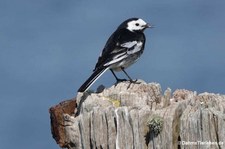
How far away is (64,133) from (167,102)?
1.48m

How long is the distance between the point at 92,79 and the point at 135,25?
3390 mm

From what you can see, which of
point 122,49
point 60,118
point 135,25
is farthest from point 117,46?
point 60,118

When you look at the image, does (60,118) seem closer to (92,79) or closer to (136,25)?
(92,79)

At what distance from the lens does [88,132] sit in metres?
8.24

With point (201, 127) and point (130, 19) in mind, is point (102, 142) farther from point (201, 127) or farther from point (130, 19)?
point (130, 19)

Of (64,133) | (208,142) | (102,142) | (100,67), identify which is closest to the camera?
(208,142)

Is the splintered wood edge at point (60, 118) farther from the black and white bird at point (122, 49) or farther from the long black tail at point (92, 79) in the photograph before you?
the black and white bird at point (122, 49)

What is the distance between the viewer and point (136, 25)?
50.2ft

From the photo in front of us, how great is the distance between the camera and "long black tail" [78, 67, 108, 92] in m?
10.6

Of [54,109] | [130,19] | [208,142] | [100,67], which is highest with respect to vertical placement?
[130,19]

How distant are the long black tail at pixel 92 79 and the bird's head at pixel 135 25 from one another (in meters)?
2.22

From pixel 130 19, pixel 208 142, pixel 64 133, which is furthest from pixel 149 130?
pixel 130 19

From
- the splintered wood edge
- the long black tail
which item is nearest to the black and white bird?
the long black tail

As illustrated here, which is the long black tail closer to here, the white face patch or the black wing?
the black wing
